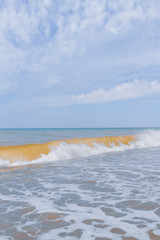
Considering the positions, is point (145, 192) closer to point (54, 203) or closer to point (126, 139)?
point (54, 203)

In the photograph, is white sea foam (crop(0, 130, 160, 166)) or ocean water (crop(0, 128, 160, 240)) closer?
ocean water (crop(0, 128, 160, 240))

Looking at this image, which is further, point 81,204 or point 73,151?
point 73,151

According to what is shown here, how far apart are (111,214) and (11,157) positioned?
5805 mm

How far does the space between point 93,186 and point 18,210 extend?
180 cm

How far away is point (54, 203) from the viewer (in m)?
3.63

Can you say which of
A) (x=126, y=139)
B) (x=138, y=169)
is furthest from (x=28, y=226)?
A: (x=126, y=139)

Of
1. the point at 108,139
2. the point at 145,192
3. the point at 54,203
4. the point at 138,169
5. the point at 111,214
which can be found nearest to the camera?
the point at 111,214

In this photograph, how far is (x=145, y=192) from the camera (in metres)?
4.07

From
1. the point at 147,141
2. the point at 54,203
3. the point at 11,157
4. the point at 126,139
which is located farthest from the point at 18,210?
the point at 147,141

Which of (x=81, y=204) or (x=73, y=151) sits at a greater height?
(x=73, y=151)

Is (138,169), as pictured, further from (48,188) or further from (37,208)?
(37,208)

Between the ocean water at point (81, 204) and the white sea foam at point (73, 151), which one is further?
the white sea foam at point (73, 151)

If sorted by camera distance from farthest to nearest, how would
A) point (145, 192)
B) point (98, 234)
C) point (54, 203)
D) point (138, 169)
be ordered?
point (138, 169) → point (145, 192) → point (54, 203) → point (98, 234)

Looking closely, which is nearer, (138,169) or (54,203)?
(54,203)
